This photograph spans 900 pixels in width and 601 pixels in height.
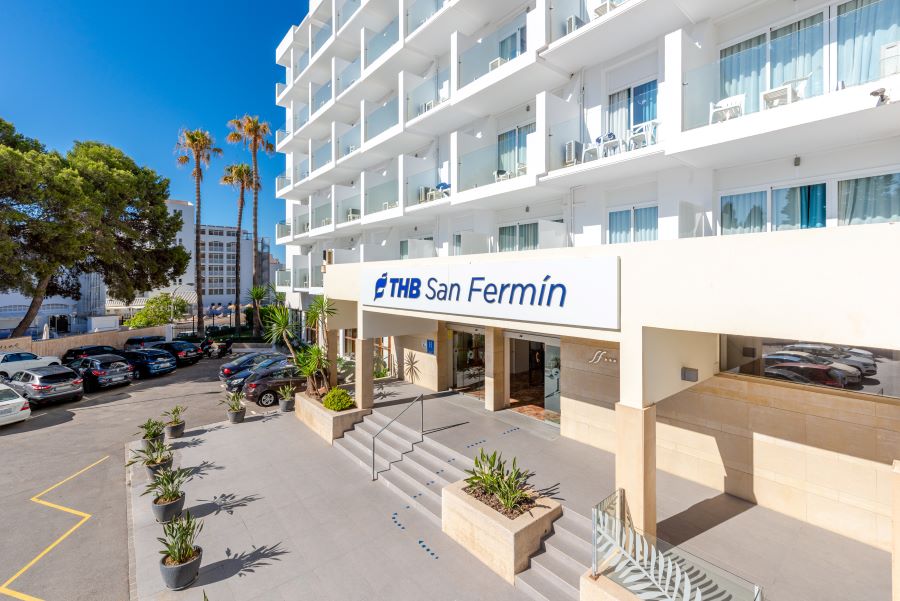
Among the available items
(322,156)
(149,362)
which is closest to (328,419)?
(322,156)

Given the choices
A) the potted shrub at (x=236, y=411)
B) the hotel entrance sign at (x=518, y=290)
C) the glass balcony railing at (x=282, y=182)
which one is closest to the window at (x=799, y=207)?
the hotel entrance sign at (x=518, y=290)

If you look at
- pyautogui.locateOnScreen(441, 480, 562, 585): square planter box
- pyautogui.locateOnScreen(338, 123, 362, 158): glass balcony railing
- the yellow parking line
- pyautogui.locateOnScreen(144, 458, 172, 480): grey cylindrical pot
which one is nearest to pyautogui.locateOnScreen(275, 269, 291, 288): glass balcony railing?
pyautogui.locateOnScreen(338, 123, 362, 158): glass balcony railing

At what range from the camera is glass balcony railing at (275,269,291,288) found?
89.7 ft

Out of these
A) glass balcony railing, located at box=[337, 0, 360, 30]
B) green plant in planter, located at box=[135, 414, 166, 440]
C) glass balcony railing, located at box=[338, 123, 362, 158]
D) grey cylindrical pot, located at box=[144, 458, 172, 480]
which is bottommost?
grey cylindrical pot, located at box=[144, 458, 172, 480]

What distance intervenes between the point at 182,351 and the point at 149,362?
3.69 metres

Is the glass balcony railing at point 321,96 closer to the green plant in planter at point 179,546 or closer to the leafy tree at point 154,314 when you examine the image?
the green plant in planter at point 179,546

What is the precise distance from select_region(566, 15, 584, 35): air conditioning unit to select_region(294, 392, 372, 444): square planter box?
40.1 ft

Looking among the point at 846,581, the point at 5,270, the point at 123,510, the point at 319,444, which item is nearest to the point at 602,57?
the point at 846,581

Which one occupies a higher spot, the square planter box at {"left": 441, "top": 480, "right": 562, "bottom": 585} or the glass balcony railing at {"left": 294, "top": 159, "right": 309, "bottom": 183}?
the glass balcony railing at {"left": 294, "top": 159, "right": 309, "bottom": 183}

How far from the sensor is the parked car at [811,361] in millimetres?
6961

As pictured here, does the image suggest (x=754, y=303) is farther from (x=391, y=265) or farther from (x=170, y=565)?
(x=170, y=565)

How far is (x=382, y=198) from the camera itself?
1734 centimetres

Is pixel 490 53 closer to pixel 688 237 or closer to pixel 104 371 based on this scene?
pixel 688 237

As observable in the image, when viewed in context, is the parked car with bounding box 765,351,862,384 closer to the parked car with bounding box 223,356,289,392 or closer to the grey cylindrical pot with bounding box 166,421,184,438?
the grey cylindrical pot with bounding box 166,421,184,438
